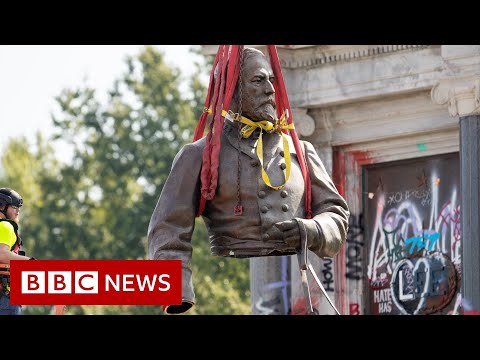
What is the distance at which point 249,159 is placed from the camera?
14711 mm

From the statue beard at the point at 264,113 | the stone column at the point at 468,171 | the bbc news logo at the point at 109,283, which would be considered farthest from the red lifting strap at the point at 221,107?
the stone column at the point at 468,171

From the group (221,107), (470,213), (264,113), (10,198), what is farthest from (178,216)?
(470,213)

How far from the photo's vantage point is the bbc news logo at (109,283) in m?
14.0

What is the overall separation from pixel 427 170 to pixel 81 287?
42.6ft

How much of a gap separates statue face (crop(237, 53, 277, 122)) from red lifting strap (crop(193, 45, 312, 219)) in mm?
79

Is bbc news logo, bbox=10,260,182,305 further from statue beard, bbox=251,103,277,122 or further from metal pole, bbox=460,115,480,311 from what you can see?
metal pole, bbox=460,115,480,311

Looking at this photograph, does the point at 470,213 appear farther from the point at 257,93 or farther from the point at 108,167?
the point at 108,167

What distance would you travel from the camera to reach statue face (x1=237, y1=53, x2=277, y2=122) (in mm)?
14742

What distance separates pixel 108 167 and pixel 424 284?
22.1m

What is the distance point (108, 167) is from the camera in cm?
4800

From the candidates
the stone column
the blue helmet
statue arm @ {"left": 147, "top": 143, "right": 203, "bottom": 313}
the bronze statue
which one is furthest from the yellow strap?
the stone column

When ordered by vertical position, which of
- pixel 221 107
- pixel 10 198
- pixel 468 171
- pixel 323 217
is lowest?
pixel 323 217

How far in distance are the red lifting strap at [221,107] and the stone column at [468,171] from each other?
9.36 meters
